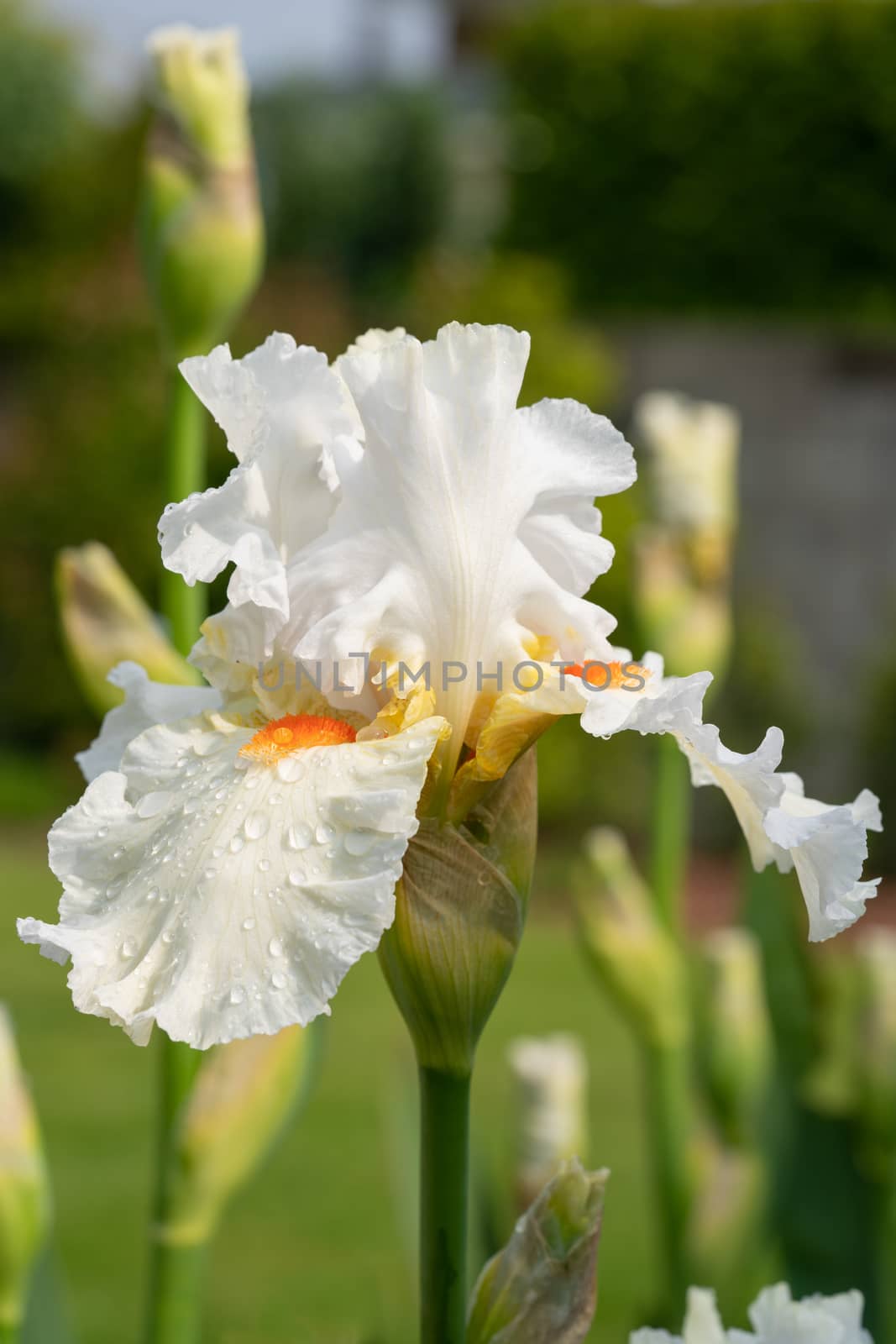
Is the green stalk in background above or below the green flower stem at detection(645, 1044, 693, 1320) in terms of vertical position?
above

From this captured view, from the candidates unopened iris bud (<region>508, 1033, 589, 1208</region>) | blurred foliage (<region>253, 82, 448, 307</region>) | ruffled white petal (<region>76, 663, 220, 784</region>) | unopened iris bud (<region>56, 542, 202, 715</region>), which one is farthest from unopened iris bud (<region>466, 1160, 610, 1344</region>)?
blurred foliage (<region>253, 82, 448, 307</region>)

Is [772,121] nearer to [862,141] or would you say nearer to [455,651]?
[862,141]

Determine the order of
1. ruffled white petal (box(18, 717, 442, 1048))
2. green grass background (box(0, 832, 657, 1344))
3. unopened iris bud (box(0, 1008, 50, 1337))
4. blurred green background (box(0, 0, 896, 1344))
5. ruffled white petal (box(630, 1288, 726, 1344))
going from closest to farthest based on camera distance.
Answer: ruffled white petal (box(18, 717, 442, 1048)) → ruffled white petal (box(630, 1288, 726, 1344)) → unopened iris bud (box(0, 1008, 50, 1337)) → green grass background (box(0, 832, 657, 1344)) → blurred green background (box(0, 0, 896, 1344))

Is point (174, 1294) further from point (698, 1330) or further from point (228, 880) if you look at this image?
point (228, 880)

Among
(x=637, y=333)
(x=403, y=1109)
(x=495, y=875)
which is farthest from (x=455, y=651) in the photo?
(x=637, y=333)

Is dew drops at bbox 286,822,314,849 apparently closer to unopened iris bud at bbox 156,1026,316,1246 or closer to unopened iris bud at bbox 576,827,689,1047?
unopened iris bud at bbox 156,1026,316,1246

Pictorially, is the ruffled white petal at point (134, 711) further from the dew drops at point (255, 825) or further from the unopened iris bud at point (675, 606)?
the unopened iris bud at point (675, 606)
